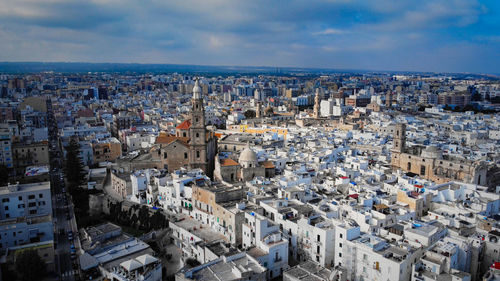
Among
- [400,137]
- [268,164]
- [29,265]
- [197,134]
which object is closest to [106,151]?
[197,134]

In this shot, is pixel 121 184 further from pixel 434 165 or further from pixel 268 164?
pixel 434 165

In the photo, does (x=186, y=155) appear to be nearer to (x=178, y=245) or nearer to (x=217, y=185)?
(x=217, y=185)

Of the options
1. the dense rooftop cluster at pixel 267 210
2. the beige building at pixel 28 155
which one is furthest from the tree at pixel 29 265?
the beige building at pixel 28 155

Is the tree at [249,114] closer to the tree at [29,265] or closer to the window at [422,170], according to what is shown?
the window at [422,170]

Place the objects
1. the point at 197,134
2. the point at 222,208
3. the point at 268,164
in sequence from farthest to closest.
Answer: the point at 197,134, the point at 268,164, the point at 222,208

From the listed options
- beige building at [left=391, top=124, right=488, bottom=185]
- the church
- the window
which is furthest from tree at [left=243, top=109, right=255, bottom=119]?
the window

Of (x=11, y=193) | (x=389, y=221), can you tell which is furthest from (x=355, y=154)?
(x=11, y=193)

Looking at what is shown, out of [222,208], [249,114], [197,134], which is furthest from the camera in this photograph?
[249,114]
